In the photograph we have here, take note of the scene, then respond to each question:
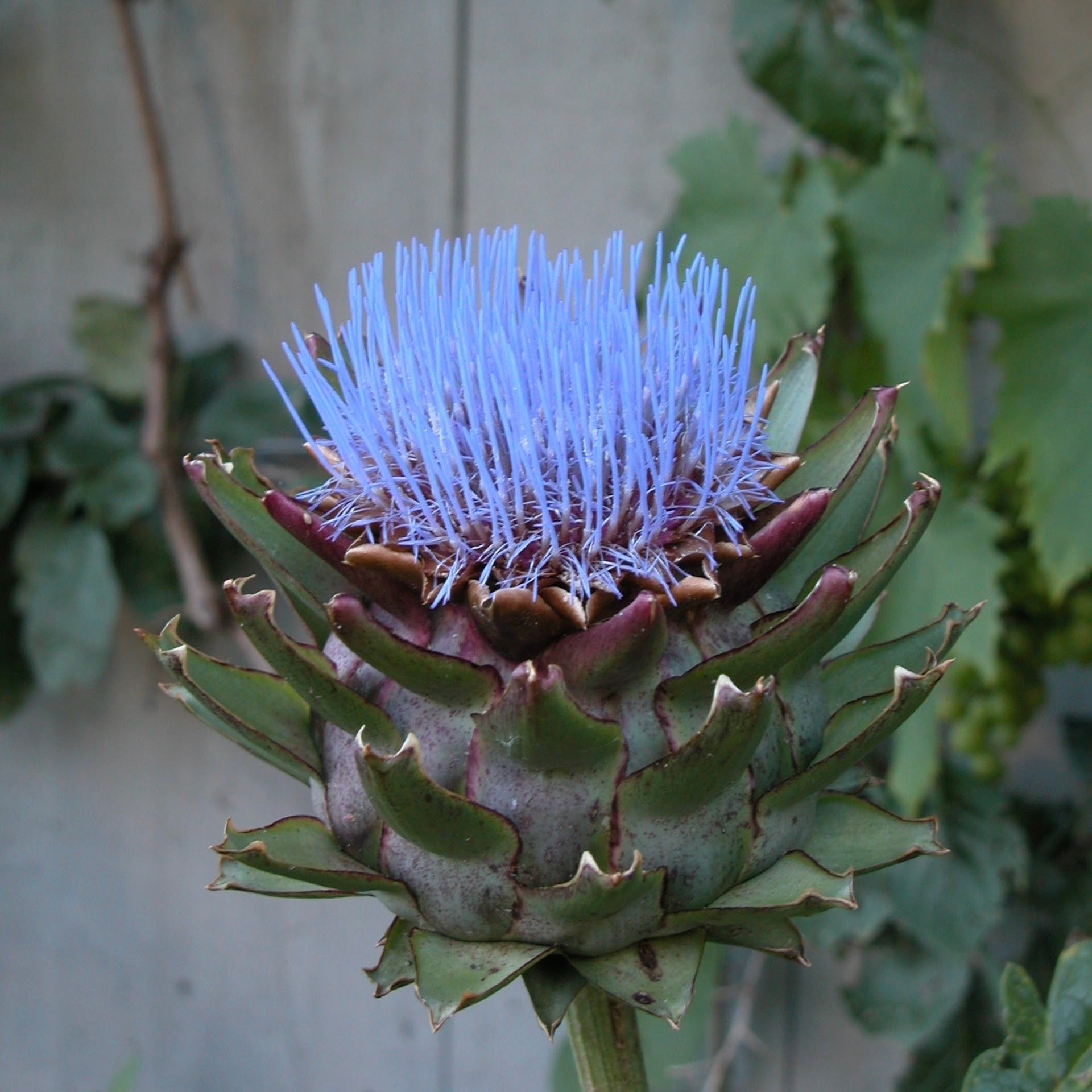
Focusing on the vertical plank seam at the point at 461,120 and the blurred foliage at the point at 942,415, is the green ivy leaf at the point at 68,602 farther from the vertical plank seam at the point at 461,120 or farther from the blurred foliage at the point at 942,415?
the blurred foliage at the point at 942,415

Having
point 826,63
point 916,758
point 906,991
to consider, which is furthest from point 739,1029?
point 826,63

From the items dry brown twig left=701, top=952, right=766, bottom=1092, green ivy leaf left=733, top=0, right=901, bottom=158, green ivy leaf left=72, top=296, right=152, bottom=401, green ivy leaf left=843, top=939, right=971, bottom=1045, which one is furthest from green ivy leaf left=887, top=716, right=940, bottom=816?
green ivy leaf left=72, top=296, right=152, bottom=401

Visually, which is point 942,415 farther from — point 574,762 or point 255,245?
point 255,245

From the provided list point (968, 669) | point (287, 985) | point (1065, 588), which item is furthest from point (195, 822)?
point (1065, 588)

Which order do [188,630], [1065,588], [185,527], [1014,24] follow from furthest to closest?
1. [188,630]
2. [185,527]
3. [1014,24]
4. [1065,588]

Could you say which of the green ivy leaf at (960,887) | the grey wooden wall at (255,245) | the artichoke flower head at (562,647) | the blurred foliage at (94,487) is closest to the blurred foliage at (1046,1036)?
the artichoke flower head at (562,647)

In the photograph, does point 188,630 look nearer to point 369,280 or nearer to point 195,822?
point 195,822
